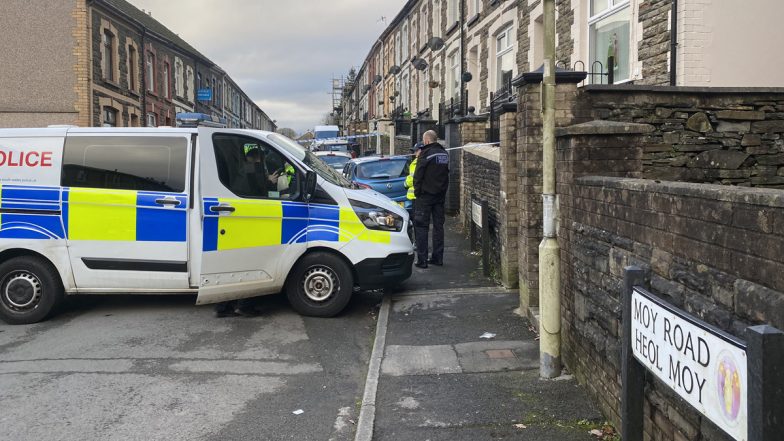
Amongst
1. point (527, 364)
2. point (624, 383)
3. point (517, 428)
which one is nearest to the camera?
point (624, 383)

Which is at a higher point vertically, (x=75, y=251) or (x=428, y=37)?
(x=428, y=37)

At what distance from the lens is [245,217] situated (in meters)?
6.95

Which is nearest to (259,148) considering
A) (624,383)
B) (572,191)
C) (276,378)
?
(276,378)

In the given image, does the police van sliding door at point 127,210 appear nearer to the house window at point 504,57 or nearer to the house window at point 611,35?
the house window at point 611,35

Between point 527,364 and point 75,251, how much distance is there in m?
4.96

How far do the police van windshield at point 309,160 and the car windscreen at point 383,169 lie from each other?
6.38 m

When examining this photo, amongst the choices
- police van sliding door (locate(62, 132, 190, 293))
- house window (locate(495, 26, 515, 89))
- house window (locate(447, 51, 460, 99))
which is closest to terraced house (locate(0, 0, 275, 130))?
house window (locate(447, 51, 460, 99))

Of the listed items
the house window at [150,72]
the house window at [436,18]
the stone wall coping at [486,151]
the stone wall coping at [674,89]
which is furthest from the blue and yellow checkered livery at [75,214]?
the house window at [150,72]

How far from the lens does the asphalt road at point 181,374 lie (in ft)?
14.7

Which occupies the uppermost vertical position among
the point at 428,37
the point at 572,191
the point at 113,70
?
the point at 428,37

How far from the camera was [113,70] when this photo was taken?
25938 mm

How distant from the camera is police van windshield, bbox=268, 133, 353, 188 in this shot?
24.7ft

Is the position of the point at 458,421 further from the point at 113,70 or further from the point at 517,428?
the point at 113,70

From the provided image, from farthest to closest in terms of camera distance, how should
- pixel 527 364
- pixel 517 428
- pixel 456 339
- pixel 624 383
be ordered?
pixel 456 339
pixel 527 364
pixel 517 428
pixel 624 383
